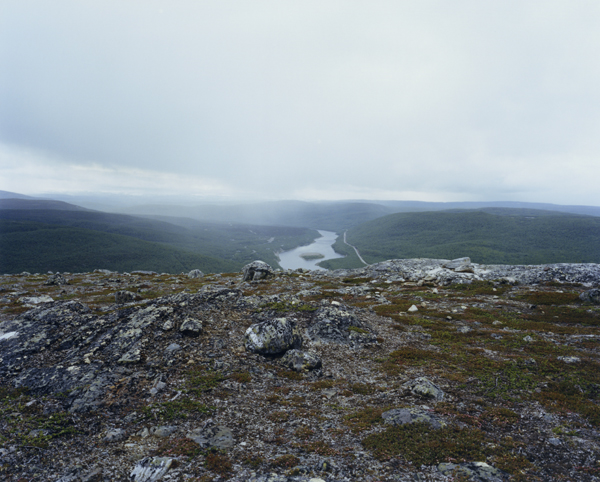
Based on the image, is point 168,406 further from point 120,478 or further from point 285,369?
point 285,369

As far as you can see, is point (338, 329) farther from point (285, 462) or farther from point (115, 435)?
point (115, 435)

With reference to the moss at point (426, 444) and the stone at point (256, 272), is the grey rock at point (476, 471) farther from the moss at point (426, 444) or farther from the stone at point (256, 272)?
the stone at point (256, 272)

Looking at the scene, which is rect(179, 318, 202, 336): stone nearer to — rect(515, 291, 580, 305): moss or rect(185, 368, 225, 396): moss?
rect(185, 368, 225, 396): moss

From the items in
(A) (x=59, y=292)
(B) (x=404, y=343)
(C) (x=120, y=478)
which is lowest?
(A) (x=59, y=292)

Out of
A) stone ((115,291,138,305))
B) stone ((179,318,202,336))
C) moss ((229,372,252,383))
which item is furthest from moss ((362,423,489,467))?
stone ((115,291,138,305))

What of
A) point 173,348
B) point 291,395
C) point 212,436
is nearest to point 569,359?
point 291,395

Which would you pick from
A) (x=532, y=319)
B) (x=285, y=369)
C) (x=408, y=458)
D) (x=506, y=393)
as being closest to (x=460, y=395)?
(x=506, y=393)

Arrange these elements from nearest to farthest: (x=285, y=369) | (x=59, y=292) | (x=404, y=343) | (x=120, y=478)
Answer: (x=120, y=478) → (x=285, y=369) → (x=404, y=343) → (x=59, y=292)

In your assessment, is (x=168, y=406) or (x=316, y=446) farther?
(x=168, y=406)
